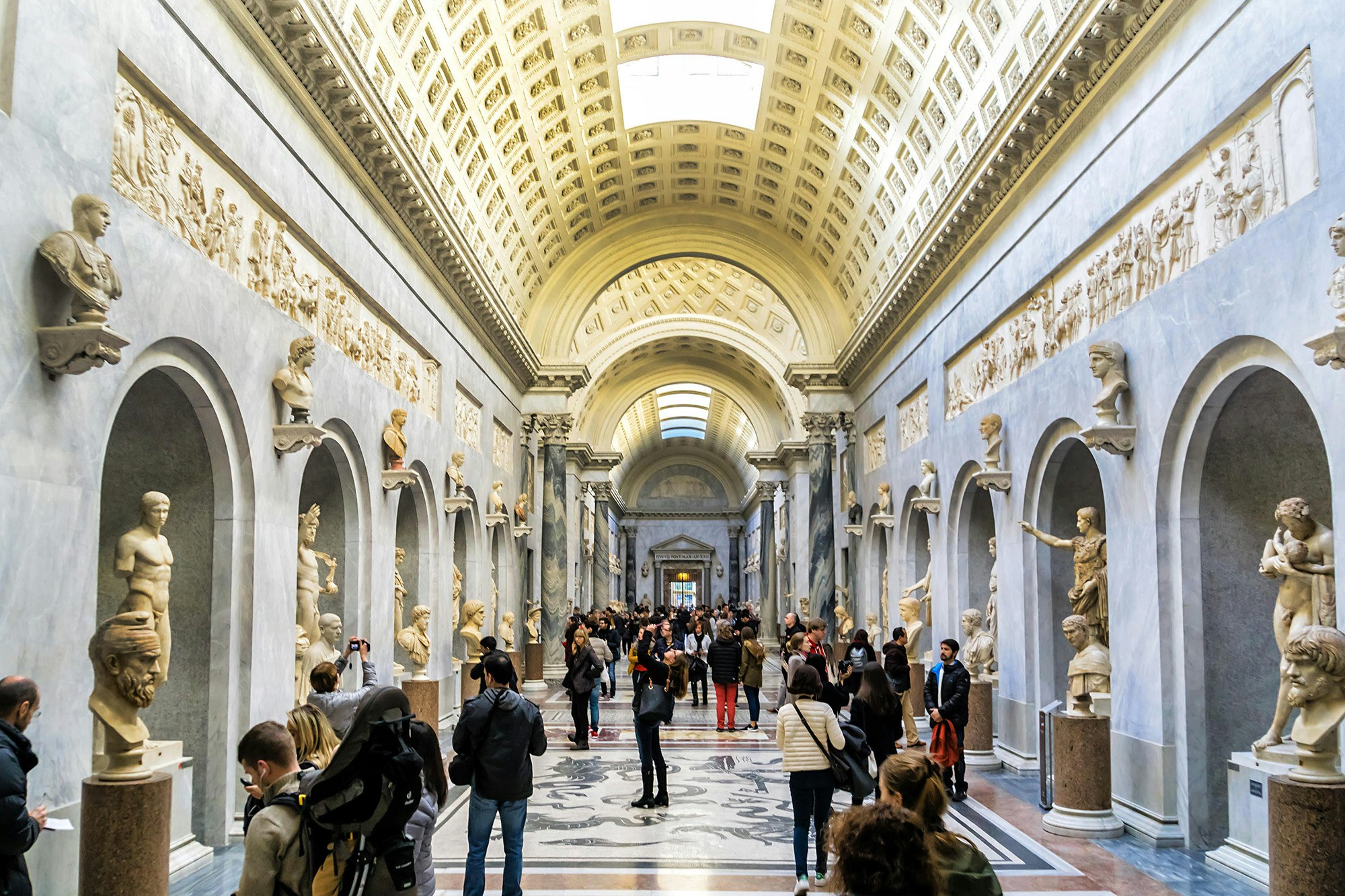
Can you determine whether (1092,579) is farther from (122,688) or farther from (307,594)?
(122,688)

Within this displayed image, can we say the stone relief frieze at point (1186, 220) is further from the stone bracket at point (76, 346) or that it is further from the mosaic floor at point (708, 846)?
the stone bracket at point (76, 346)

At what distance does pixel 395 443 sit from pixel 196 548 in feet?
17.7

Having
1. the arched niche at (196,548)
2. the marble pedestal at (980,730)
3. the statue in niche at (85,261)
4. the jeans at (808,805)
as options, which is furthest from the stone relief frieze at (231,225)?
the marble pedestal at (980,730)

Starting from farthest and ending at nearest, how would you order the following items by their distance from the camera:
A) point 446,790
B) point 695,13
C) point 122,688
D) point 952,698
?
point 695,13, point 952,698, point 122,688, point 446,790

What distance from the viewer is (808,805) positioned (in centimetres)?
809

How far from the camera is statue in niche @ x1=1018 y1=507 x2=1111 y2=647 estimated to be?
39.1ft

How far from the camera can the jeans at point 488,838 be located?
698 centimetres

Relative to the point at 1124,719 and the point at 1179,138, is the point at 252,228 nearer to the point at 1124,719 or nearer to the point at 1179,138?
the point at 1179,138

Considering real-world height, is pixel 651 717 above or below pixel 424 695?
above

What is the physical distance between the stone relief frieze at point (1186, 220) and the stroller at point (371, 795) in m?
8.26

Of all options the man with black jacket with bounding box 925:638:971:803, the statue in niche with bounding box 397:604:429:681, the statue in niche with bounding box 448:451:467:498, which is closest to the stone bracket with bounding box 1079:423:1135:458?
the man with black jacket with bounding box 925:638:971:803

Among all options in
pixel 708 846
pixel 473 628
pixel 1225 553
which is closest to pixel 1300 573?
pixel 1225 553

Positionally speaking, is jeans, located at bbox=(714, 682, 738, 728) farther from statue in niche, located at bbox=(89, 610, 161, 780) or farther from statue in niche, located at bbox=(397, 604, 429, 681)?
statue in niche, located at bbox=(89, 610, 161, 780)

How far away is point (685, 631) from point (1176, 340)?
20333mm
